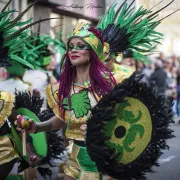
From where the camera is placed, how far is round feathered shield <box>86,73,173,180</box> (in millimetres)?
4164

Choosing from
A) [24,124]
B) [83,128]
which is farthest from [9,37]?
[83,128]

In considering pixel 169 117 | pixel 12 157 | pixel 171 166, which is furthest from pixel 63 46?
pixel 169 117

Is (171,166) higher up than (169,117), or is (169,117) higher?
(169,117)

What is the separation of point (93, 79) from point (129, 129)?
19.5 inches

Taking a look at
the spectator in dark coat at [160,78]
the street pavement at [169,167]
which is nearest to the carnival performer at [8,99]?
the street pavement at [169,167]

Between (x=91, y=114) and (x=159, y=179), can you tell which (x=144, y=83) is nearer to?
(x=91, y=114)

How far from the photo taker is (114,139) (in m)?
4.31

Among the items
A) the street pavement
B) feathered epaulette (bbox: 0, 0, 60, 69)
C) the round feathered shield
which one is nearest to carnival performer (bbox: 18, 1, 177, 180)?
the round feathered shield

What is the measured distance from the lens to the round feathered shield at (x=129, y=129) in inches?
164

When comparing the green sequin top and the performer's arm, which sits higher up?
the green sequin top

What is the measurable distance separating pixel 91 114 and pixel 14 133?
125 cm

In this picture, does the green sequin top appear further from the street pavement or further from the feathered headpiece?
the street pavement

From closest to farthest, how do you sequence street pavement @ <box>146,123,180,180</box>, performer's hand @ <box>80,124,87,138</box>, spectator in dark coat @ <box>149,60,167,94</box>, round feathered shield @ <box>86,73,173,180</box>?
round feathered shield @ <box>86,73,173,180</box>
performer's hand @ <box>80,124,87,138</box>
street pavement @ <box>146,123,180,180</box>
spectator in dark coat @ <box>149,60,167,94</box>

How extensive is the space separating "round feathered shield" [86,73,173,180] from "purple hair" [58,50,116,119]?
0.98ft
